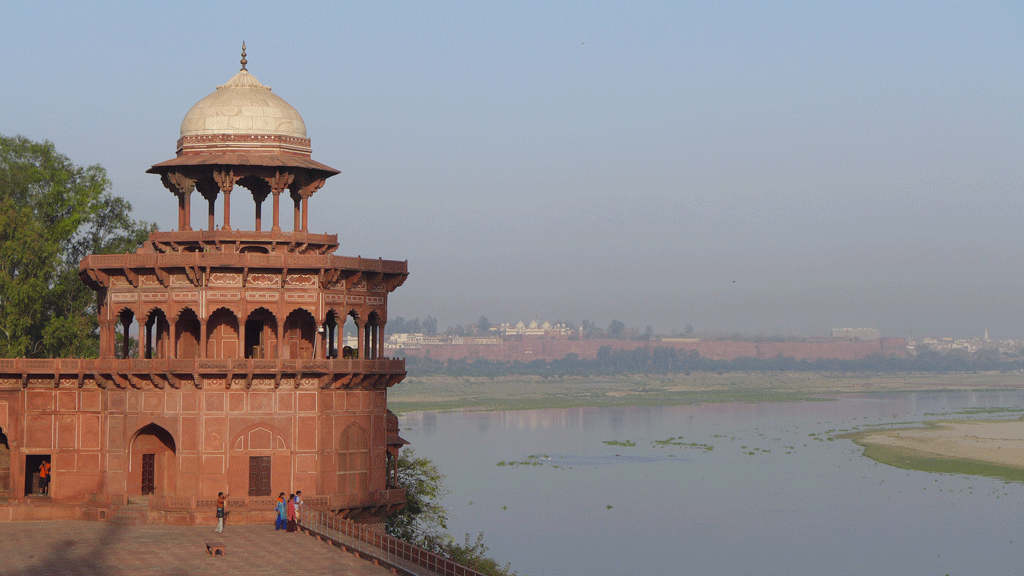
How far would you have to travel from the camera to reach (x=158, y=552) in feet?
95.3

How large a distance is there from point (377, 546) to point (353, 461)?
5598 mm

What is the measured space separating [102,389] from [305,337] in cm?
589

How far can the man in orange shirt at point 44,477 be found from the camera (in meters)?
36.2

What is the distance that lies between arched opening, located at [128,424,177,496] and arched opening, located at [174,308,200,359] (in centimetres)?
239

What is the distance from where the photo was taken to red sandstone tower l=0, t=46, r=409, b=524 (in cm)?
3425

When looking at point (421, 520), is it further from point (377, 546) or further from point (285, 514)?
point (377, 546)

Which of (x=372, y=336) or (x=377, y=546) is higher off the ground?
(x=372, y=336)

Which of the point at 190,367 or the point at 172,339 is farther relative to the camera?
the point at 172,339

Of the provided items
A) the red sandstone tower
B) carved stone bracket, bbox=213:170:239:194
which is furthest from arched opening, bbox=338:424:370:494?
carved stone bracket, bbox=213:170:239:194

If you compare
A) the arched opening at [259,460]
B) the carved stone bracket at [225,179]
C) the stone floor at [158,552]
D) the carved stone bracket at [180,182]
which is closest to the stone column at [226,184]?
the carved stone bracket at [225,179]

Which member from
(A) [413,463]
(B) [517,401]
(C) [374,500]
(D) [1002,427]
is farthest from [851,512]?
(B) [517,401]

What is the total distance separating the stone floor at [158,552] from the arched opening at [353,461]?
10.7 feet

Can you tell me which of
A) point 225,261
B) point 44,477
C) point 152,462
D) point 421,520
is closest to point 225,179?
point 225,261

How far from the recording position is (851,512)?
6962cm
